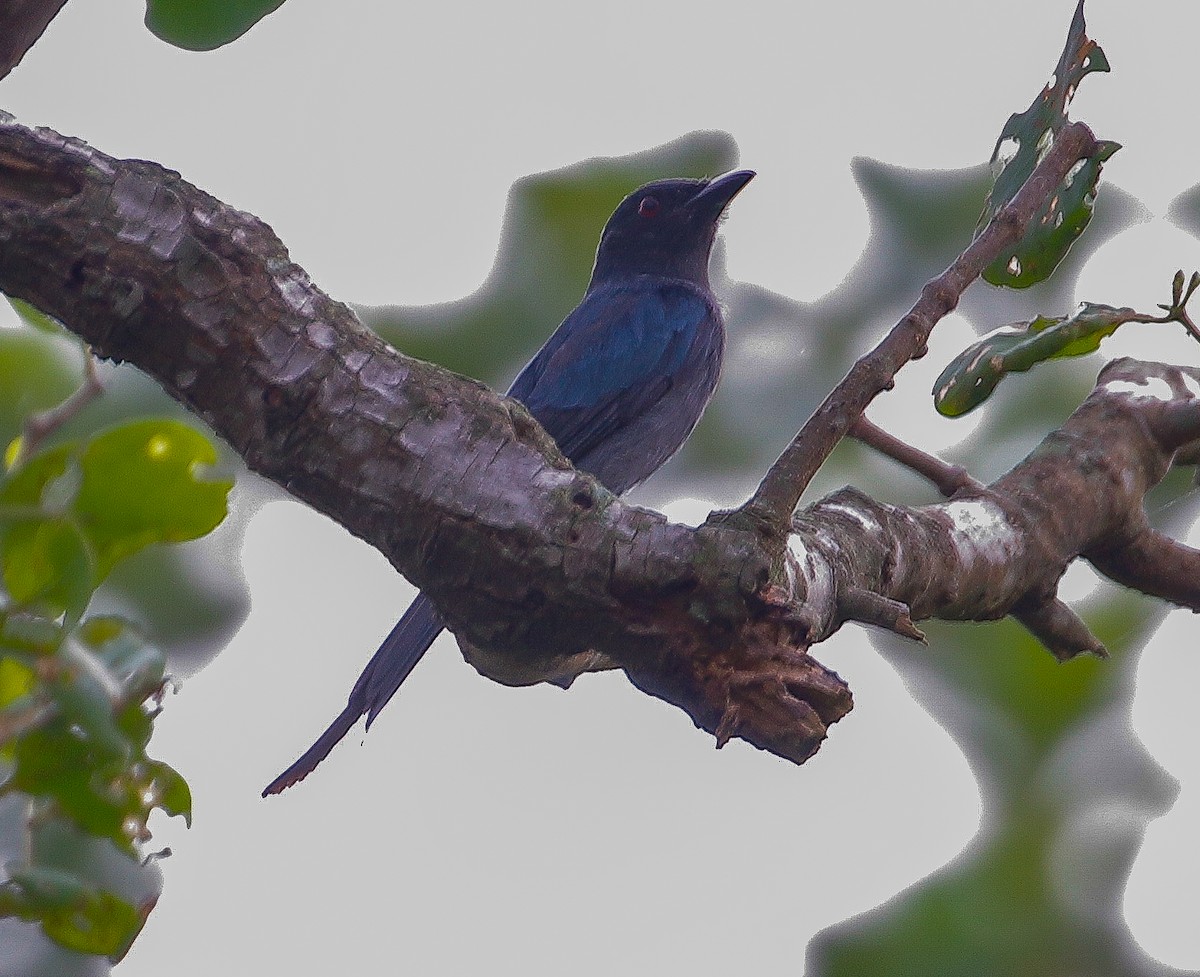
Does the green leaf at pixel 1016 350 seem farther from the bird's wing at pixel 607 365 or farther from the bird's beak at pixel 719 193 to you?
the bird's beak at pixel 719 193

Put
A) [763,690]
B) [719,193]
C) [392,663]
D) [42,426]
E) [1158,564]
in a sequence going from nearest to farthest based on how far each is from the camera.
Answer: [42,426]
[763,690]
[1158,564]
[392,663]
[719,193]

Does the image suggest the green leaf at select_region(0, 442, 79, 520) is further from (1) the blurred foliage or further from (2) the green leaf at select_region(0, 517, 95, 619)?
(1) the blurred foliage

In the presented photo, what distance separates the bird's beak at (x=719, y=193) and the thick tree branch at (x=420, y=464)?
3.72 meters

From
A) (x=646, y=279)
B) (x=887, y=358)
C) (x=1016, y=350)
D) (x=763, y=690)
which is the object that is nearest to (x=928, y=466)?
(x=1016, y=350)

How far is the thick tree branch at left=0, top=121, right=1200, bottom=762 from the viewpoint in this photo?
8.57 ft

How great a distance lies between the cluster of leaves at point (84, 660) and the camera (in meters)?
1.65

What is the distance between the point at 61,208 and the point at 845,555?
1703mm

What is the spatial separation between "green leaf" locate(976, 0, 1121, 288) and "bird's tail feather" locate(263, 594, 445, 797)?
179 cm

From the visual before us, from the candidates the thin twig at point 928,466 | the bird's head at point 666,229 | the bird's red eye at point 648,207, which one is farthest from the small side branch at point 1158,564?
the bird's red eye at point 648,207

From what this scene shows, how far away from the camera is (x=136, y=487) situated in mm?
1915

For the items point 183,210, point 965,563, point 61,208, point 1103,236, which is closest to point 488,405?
point 183,210

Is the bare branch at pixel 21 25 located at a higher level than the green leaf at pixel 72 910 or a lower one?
higher

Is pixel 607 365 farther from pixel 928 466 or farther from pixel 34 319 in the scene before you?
pixel 34 319

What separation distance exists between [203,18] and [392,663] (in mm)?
2089
